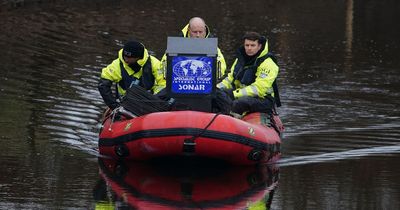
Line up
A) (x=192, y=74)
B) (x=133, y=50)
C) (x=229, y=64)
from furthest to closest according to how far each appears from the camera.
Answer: (x=229, y=64)
(x=133, y=50)
(x=192, y=74)

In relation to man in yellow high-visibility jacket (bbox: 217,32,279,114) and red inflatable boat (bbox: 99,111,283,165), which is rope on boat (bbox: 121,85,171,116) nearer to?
red inflatable boat (bbox: 99,111,283,165)

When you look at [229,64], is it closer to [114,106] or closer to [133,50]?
[114,106]

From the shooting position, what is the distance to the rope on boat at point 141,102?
11383 mm

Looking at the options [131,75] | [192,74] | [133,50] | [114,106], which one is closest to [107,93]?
[114,106]

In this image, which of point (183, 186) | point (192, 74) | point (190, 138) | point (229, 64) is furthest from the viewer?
point (229, 64)

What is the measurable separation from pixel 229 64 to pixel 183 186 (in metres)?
10.2

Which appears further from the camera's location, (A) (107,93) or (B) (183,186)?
(A) (107,93)

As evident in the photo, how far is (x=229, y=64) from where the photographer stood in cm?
2028

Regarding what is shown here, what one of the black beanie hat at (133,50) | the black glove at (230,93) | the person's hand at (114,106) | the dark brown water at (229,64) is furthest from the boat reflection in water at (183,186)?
the black beanie hat at (133,50)

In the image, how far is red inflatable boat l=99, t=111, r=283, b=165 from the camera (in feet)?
34.4

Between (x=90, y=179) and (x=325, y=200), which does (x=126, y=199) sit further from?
(x=325, y=200)

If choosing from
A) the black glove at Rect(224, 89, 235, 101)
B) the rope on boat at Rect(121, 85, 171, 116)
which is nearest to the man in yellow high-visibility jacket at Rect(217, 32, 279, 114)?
the black glove at Rect(224, 89, 235, 101)

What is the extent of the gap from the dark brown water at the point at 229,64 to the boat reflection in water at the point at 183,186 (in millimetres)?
95

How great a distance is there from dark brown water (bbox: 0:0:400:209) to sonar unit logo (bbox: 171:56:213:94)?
3.85 feet
